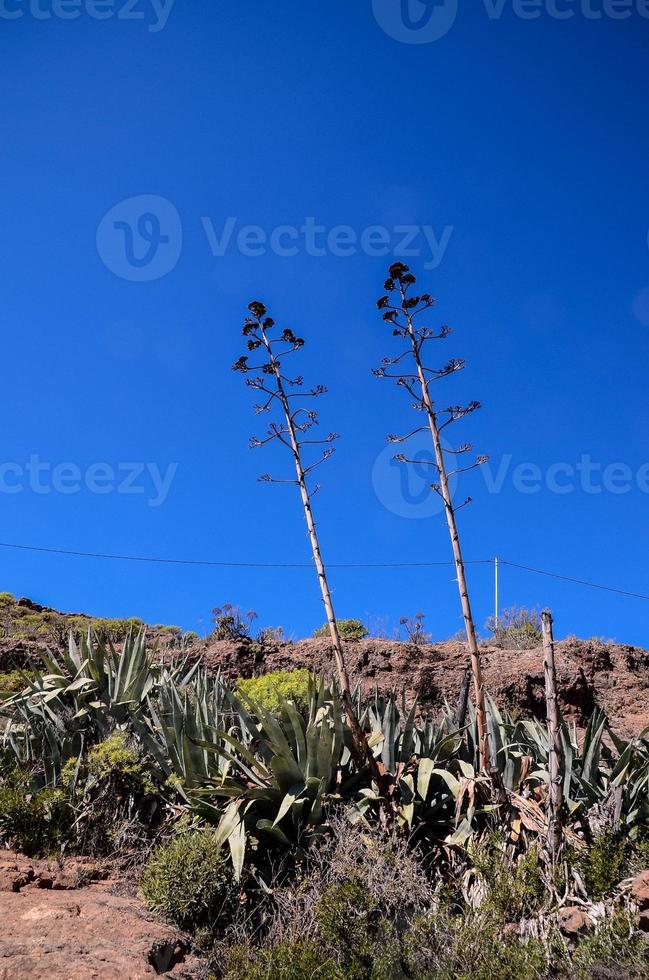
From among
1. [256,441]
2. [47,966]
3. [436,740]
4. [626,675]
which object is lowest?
[47,966]

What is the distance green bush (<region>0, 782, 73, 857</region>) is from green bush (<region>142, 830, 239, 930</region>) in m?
1.51

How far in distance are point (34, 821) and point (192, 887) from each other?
6.83 feet

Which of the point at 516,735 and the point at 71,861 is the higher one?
the point at 516,735

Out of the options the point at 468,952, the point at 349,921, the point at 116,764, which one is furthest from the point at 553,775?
the point at 116,764

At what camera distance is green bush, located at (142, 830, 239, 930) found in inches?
195

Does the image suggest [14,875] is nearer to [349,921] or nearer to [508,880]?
[349,921]

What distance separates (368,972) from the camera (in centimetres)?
408

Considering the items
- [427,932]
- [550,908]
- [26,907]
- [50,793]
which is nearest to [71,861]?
[50,793]

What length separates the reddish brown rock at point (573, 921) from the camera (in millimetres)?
4711

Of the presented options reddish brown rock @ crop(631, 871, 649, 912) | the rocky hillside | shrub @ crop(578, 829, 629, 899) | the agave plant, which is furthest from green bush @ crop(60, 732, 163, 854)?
the rocky hillside

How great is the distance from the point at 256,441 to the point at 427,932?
411 centimetres

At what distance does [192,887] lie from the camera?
4969 mm

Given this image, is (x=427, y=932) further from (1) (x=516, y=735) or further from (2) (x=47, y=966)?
(1) (x=516, y=735)

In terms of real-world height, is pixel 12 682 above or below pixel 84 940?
above
